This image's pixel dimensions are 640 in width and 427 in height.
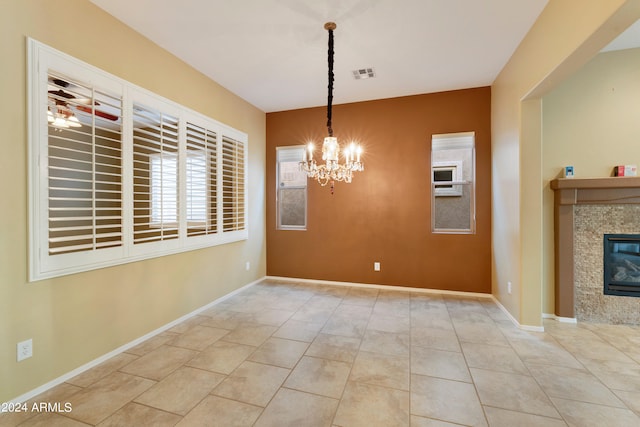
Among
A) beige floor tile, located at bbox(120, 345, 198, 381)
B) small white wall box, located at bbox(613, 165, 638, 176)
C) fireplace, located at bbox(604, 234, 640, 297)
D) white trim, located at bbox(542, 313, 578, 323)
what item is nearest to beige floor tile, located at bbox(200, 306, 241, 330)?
beige floor tile, located at bbox(120, 345, 198, 381)

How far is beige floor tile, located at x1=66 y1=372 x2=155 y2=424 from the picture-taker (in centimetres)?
180

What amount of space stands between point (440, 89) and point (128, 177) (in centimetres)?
427

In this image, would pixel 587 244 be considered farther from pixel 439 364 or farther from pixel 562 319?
pixel 439 364

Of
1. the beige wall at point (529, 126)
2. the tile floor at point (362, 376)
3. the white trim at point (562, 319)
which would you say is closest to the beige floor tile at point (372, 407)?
the tile floor at point (362, 376)

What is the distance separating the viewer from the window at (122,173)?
2.03 meters

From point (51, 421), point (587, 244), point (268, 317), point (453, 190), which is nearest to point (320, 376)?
point (268, 317)

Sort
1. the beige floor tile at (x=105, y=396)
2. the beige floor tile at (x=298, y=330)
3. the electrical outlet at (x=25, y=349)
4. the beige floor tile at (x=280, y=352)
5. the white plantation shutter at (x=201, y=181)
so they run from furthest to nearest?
the white plantation shutter at (x=201, y=181), the beige floor tile at (x=298, y=330), the beige floor tile at (x=280, y=352), the electrical outlet at (x=25, y=349), the beige floor tile at (x=105, y=396)

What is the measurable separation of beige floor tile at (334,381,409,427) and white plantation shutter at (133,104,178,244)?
2.44 m

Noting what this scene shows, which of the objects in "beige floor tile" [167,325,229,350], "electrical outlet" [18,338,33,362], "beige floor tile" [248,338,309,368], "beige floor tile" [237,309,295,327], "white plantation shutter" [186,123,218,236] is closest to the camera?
"electrical outlet" [18,338,33,362]

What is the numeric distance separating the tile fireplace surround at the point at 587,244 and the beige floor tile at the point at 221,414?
360 centimetres

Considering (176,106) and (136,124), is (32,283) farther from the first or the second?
(176,106)

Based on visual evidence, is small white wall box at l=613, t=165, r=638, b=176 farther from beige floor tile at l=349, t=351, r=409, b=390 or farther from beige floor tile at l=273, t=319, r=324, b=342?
beige floor tile at l=273, t=319, r=324, b=342

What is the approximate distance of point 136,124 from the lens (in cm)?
293

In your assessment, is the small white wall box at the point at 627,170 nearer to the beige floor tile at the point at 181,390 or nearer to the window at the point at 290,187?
the window at the point at 290,187
